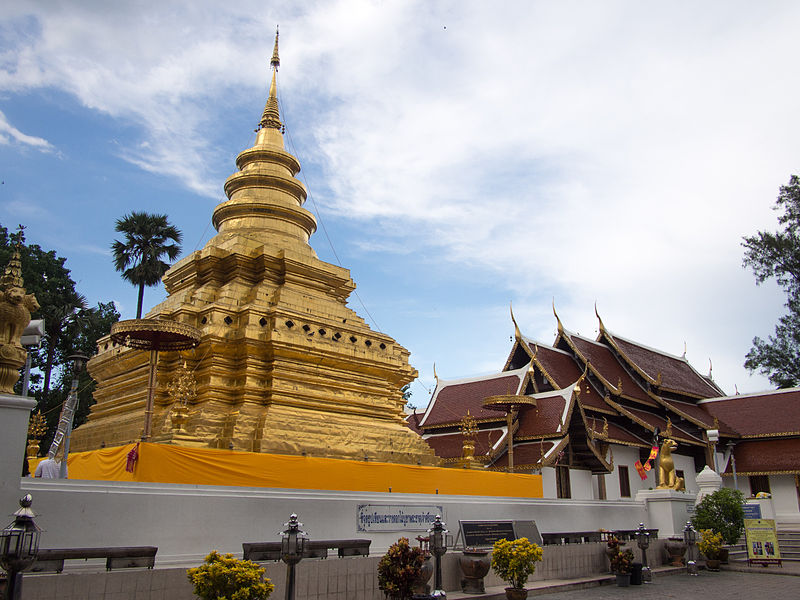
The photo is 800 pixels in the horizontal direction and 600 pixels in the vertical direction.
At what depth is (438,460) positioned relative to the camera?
44.6ft

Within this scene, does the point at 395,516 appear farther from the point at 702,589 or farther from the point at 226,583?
the point at 226,583

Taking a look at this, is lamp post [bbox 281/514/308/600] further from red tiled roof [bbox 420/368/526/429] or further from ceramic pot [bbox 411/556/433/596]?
red tiled roof [bbox 420/368/526/429]

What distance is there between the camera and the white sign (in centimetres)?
990

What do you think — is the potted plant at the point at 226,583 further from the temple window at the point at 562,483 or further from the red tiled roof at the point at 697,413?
the red tiled roof at the point at 697,413

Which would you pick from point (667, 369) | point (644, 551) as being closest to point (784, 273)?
point (667, 369)

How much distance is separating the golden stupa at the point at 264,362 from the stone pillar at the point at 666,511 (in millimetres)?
4987

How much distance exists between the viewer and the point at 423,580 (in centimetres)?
753

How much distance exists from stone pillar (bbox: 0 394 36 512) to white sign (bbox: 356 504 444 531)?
4.83 m

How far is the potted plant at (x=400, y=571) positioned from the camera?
728 cm

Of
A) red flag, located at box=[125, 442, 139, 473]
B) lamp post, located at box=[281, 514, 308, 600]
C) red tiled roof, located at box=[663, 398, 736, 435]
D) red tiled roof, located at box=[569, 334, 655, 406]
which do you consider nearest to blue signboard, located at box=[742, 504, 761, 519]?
red tiled roof, located at box=[569, 334, 655, 406]

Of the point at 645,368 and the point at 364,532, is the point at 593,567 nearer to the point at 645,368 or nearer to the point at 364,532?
the point at 364,532

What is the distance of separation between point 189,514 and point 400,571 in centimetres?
261

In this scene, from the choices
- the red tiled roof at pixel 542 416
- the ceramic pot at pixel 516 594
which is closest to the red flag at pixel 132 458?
the ceramic pot at pixel 516 594

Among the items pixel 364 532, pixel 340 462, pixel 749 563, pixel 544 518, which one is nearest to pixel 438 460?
pixel 544 518
